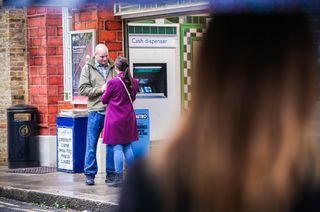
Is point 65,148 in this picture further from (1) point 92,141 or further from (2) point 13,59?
(2) point 13,59

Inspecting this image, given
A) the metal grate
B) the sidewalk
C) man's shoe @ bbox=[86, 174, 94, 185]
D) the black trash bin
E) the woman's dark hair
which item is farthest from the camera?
the black trash bin

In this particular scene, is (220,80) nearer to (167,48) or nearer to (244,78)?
(244,78)

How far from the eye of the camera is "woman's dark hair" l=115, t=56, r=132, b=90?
10320 mm

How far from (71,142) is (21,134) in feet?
5.69

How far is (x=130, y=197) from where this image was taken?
1772mm

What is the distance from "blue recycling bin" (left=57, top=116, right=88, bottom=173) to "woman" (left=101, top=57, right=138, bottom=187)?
1.87m

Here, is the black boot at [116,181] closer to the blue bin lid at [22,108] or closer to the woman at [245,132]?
the blue bin lid at [22,108]

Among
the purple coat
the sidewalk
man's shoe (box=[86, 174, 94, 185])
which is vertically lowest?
the sidewalk

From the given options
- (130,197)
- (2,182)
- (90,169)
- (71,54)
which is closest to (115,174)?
(90,169)

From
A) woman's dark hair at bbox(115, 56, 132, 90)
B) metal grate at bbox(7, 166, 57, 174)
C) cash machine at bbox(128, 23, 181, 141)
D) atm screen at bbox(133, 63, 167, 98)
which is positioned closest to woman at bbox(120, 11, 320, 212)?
woman's dark hair at bbox(115, 56, 132, 90)

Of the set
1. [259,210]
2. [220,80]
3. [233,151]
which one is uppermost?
[220,80]

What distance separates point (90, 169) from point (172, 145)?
31.2 ft

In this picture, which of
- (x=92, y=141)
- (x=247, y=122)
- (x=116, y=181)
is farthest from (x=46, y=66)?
(x=247, y=122)

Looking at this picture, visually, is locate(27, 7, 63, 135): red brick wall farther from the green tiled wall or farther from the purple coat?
the purple coat
